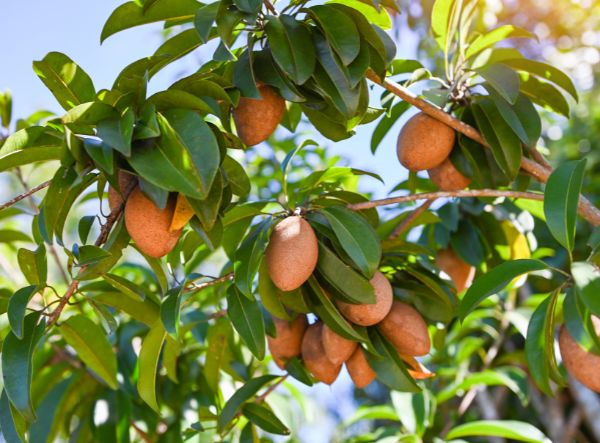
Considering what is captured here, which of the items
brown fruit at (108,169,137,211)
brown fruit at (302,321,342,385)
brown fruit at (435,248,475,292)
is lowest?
brown fruit at (435,248,475,292)

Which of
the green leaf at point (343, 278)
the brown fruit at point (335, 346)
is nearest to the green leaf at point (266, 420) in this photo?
the brown fruit at point (335, 346)

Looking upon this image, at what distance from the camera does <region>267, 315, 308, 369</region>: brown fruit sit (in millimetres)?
1388

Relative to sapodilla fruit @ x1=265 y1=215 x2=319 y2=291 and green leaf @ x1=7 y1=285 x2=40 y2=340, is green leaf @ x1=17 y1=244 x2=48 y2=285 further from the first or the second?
sapodilla fruit @ x1=265 y1=215 x2=319 y2=291

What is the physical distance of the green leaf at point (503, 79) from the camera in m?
1.27

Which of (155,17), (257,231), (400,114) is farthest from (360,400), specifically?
(155,17)

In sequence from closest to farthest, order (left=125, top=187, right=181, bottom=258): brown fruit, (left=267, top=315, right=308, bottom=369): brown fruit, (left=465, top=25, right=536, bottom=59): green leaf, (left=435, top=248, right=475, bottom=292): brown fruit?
1. (left=125, top=187, right=181, bottom=258): brown fruit
2. (left=267, top=315, right=308, bottom=369): brown fruit
3. (left=465, top=25, right=536, bottom=59): green leaf
4. (left=435, top=248, right=475, bottom=292): brown fruit

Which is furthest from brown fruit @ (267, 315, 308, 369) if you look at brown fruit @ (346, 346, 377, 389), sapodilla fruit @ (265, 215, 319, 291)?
sapodilla fruit @ (265, 215, 319, 291)

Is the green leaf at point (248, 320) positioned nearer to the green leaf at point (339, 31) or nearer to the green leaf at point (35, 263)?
the green leaf at point (35, 263)

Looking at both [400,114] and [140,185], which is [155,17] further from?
[400,114]

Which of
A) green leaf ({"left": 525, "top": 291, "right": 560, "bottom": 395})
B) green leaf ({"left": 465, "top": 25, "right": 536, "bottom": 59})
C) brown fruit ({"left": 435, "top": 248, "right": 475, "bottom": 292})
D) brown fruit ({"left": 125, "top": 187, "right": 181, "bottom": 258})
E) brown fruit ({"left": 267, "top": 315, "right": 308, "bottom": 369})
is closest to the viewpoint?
brown fruit ({"left": 125, "top": 187, "right": 181, "bottom": 258})

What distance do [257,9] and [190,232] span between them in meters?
0.45

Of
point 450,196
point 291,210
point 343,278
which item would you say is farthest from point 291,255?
point 450,196

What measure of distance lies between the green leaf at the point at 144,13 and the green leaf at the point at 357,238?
0.40 meters

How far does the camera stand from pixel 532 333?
45.0 inches
